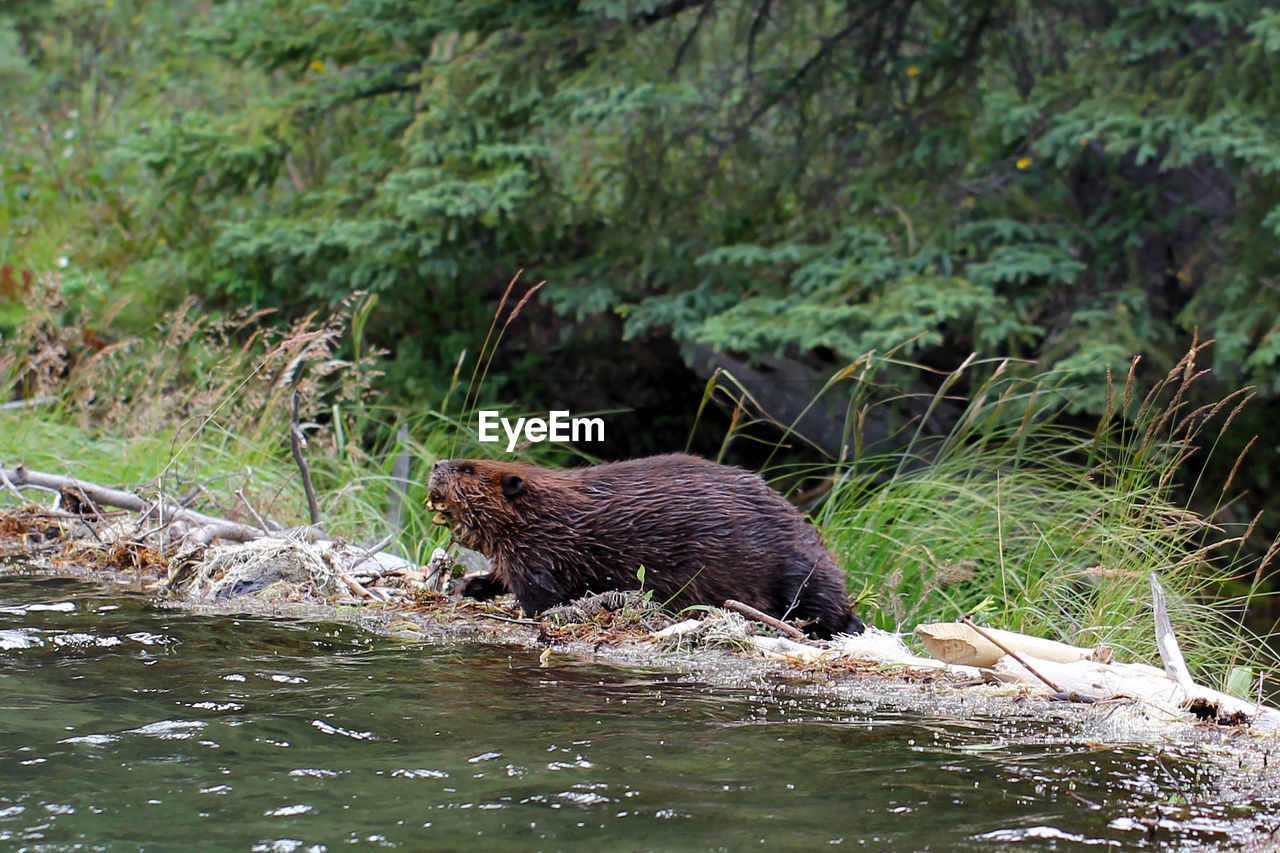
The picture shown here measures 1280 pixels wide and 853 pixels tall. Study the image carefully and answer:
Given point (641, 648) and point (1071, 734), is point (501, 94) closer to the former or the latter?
point (641, 648)

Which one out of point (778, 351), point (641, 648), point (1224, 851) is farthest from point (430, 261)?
point (1224, 851)

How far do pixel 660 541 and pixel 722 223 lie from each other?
16.8ft

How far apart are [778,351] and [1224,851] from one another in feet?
17.4

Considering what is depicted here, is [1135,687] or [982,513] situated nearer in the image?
[1135,687]

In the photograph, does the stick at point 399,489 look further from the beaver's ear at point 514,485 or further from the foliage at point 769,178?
the foliage at point 769,178

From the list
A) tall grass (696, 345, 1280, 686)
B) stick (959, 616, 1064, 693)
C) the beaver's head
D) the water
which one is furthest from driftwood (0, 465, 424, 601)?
stick (959, 616, 1064, 693)

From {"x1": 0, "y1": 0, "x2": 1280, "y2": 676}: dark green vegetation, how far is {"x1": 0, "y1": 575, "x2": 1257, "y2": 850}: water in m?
2.47

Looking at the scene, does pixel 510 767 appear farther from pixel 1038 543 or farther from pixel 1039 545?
pixel 1038 543

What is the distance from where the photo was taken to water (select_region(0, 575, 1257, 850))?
6.66 ft

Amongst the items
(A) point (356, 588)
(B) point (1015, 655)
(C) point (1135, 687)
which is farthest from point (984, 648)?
(A) point (356, 588)

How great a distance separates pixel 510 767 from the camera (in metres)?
2.40

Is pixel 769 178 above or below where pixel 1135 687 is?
above

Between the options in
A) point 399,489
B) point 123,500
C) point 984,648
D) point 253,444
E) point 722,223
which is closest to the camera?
point 984,648

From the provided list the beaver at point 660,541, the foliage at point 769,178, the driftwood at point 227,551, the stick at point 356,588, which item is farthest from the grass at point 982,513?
the foliage at point 769,178
